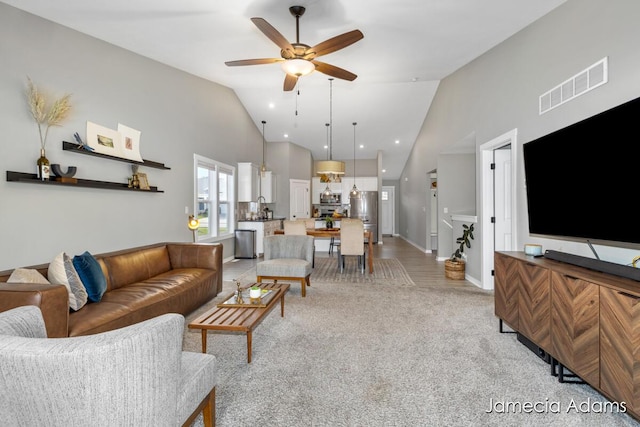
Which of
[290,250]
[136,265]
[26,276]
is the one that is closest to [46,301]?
[26,276]

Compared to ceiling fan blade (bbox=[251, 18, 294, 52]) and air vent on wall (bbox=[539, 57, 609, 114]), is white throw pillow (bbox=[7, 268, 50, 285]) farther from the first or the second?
air vent on wall (bbox=[539, 57, 609, 114])

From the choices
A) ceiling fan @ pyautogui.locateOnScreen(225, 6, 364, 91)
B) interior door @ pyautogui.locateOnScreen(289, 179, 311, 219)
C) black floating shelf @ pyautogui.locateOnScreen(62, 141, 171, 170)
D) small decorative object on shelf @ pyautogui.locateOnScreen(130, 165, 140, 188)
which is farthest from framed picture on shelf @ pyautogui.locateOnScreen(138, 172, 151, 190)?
interior door @ pyautogui.locateOnScreen(289, 179, 311, 219)

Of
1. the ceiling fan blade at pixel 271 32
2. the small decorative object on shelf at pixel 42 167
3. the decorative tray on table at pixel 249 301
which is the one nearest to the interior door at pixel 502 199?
the ceiling fan blade at pixel 271 32

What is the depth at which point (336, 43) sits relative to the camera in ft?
10.3

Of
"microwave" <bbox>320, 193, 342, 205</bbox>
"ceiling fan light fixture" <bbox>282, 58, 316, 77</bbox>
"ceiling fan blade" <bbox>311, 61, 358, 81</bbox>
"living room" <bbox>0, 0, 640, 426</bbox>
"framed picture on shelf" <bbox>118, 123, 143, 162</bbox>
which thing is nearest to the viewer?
"living room" <bbox>0, 0, 640, 426</bbox>

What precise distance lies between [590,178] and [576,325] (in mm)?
989

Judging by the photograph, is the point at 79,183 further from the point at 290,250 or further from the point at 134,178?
the point at 290,250

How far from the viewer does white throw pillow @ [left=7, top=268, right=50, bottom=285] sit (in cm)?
223

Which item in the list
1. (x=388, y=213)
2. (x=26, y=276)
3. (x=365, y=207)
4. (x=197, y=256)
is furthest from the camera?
(x=388, y=213)

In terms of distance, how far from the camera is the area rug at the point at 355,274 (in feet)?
16.6

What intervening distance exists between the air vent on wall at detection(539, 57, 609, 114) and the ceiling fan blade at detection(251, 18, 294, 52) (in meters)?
2.57

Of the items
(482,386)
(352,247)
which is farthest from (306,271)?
(482,386)

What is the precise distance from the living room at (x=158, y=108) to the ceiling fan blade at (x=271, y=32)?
2178mm

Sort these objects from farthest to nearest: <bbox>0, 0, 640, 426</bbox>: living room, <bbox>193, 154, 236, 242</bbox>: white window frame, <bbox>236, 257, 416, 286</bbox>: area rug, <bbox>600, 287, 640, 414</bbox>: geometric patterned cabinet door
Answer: <bbox>193, 154, 236, 242</bbox>: white window frame → <bbox>236, 257, 416, 286</bbox>: area rug → <bbox>0, 0, 640, 426</bbox>: living room → <bbox>600, 287, 640, 414</bbox>: geometric patterned cabinet door
